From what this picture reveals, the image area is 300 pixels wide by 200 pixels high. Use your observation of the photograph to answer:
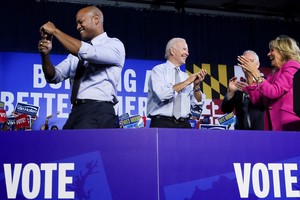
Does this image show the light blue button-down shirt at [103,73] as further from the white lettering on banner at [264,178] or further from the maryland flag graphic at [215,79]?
the maryland flag graphic at [215,79]

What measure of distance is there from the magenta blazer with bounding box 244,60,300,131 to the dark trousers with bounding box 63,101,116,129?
2.05ft

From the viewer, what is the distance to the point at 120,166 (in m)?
1.32

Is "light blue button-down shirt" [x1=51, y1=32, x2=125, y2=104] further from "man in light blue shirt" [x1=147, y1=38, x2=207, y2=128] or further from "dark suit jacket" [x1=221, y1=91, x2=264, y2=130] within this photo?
"dark suit jacket" [x1=221, y1=91, x2=264, y2=130]

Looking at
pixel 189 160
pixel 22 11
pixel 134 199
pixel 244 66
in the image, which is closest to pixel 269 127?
pixel 244 66

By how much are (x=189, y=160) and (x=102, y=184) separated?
0.90 feet

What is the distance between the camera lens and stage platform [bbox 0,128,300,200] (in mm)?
1304

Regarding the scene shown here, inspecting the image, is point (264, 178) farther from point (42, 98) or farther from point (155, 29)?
point (155, 29)

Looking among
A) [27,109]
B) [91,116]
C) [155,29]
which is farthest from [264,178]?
[155,29]

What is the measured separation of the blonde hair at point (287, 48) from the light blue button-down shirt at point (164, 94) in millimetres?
573

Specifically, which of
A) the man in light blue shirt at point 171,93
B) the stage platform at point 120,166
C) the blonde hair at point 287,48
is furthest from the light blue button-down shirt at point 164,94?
the stage platform at point 120,166

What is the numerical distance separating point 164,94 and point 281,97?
2.09 ft

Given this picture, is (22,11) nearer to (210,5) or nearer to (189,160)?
(210,5)

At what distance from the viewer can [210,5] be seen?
775 centimetres

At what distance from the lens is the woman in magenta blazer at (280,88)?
1760 mm
